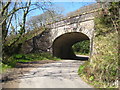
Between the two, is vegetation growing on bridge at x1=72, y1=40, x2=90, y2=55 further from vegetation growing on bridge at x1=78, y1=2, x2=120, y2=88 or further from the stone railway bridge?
vegetation growing on bridge at x1=78, y1=2, x2=120, y2=88

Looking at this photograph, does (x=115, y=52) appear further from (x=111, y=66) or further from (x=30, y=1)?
(x=30, y=1)

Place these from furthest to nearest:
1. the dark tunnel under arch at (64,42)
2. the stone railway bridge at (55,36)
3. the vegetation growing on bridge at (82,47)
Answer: the vegetation growing on bridge at (82,47)
the dark tunnel under arch at (64,42)
the stone railway bridge at (55,36)

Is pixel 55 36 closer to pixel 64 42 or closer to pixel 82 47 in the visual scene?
pixel 64 42

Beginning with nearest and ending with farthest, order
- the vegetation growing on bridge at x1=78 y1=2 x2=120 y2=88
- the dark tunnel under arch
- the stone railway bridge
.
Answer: the vegetation growing on bridge at x1=78 y1=2 x2=120 y2=88 < the stone railway bridge < the dark tunnel under arch

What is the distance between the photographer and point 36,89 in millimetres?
3959

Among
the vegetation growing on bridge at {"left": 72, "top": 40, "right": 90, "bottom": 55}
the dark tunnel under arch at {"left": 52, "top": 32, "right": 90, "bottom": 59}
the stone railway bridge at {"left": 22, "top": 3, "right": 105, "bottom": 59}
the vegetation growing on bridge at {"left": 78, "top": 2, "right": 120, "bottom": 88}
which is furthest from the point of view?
the vegetation growing on bridge at {"left": 72, "top": 40, "right": 90, "bottom": 55}

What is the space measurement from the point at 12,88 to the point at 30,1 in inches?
281

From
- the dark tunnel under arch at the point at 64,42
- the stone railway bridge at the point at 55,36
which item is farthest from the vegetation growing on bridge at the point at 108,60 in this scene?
the dark tunnel under arch at the point at 64,42

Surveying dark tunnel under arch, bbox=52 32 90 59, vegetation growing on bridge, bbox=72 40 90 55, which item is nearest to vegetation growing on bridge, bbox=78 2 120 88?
dark tunnel under arch, bbox=52 32 90 59

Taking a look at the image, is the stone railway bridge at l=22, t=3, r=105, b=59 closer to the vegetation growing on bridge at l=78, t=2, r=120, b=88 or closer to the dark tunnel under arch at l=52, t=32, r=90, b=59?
the dark tunnel under arch at l=52, t=32, r=90, b=59

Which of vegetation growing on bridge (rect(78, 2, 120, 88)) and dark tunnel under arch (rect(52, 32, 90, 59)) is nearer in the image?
vegetation growing on bridge (rect(78, 2, 120, 88))

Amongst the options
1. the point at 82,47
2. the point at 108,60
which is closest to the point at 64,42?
the point at 108,60

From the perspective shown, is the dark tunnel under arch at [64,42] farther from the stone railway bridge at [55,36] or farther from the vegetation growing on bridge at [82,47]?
the vegetation growing on bridge at [82,47]

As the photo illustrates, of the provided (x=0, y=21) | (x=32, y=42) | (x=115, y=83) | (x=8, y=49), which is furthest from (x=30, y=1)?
(x=115, y=83)
